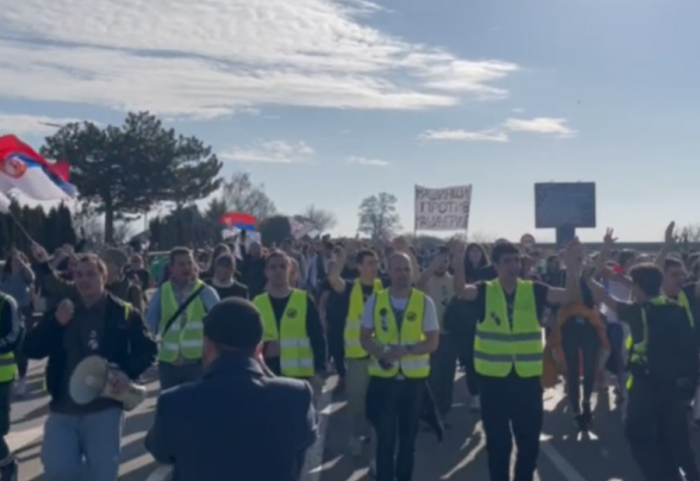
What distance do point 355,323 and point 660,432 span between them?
3735 millimetres

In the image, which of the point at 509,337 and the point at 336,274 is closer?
the point at 509,337

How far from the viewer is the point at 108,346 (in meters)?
7.06

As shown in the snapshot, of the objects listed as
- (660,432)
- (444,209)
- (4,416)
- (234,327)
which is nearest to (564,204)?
(444,209)

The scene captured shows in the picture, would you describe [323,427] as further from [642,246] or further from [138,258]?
[642,246]

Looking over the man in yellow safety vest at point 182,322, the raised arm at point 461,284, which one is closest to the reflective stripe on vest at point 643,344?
the raised arm at point 461,284

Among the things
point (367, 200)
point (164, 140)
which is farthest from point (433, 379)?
point (367, 200)

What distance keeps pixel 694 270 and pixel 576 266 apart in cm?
633

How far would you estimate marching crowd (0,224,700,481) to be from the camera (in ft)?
13.6

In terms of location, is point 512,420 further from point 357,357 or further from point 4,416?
point 4,416

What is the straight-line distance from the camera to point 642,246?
199ft

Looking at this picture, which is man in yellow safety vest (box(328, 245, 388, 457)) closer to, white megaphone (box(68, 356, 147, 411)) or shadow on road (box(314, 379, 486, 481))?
shadow on road (box(314, 379, 486, 481))

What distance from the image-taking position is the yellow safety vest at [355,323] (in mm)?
10852

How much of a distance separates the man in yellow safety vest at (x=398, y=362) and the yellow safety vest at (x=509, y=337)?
44 cm

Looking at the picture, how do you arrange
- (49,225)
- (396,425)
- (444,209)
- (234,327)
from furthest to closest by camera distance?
1. (49,225)
2. (444,209)
3. (396,425)
4. (234,327)
